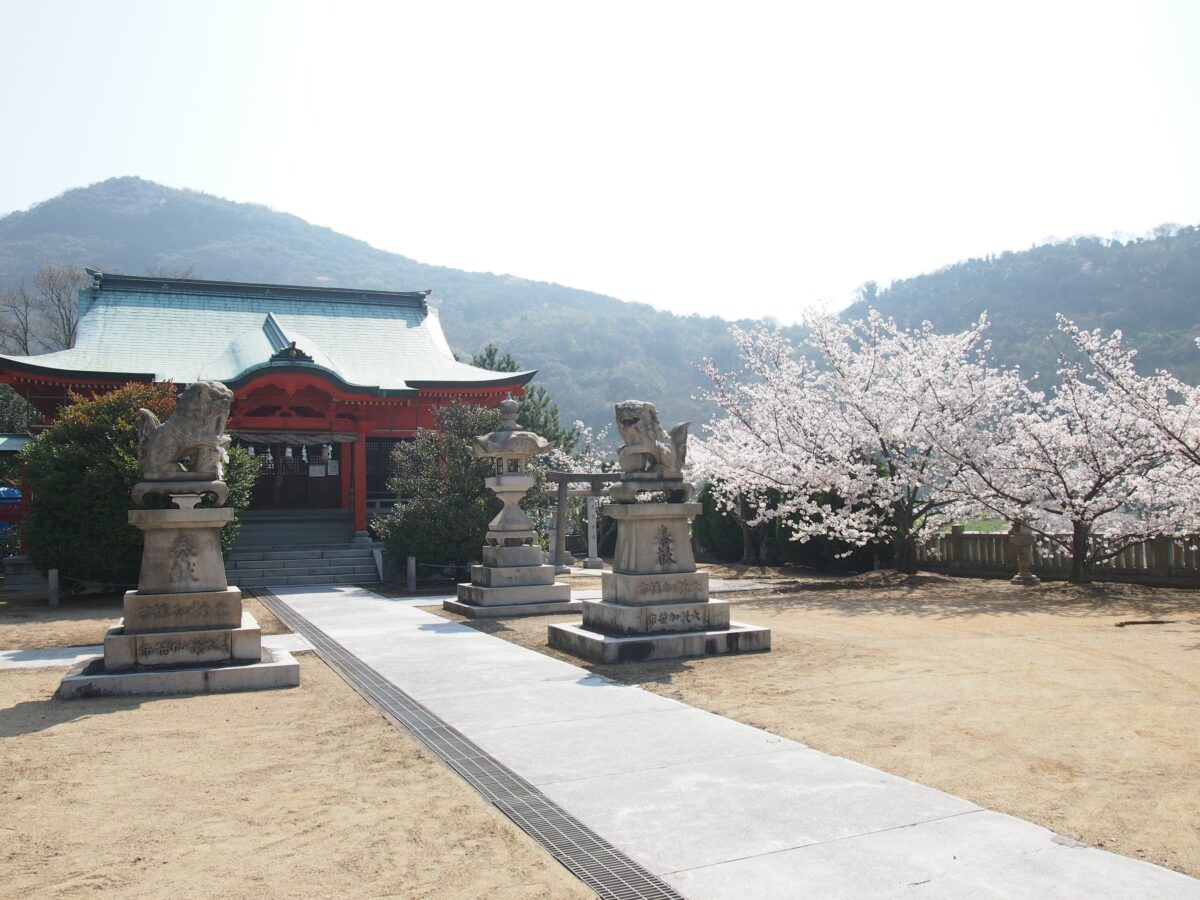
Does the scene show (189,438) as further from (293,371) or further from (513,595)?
(293,371)

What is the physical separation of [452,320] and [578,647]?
109 meters

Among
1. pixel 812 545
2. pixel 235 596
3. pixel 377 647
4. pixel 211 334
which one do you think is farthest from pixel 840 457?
pixel 211 334

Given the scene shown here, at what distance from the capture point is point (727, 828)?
4.37 metres

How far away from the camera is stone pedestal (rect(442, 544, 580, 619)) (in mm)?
13406

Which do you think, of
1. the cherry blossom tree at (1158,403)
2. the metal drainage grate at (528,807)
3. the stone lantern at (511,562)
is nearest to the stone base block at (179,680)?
the metal drainage grate at (528,807)

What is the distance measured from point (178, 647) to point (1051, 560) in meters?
14.6

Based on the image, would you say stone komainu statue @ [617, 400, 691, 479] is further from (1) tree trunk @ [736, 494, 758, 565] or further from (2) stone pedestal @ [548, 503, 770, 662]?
(1) tree trunk @ [736, 494, 758, 565]

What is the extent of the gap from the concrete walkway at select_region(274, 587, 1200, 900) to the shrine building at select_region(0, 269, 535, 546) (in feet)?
51.0

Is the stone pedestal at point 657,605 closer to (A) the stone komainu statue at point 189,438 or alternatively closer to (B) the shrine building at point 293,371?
(A) the stone komainu statue at point 189,438

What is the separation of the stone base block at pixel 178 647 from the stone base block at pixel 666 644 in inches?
124

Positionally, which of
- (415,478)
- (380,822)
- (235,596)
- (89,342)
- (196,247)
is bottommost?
(380,822)

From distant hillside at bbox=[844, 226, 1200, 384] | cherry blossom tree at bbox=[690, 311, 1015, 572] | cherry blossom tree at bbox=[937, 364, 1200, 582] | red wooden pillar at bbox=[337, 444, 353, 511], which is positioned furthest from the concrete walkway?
distant hillside at bbox=[844, 226, 1200, 384]

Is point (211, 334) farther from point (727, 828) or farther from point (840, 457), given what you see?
point (727, 828)

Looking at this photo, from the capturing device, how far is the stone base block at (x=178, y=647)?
8.12m
